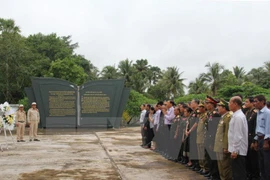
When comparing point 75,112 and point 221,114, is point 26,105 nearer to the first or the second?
point 75,112

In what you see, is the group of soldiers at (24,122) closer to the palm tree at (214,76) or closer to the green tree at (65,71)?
the green tree at (65,71)

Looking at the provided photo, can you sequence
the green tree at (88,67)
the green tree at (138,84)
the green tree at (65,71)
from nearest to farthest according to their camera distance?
the green tree at (65,71)
the green tree at (88,67)
the green tree at (138,84)

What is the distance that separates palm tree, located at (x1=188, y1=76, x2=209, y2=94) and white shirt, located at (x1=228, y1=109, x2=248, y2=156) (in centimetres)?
2942

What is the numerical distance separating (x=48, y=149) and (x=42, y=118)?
757 centimetres

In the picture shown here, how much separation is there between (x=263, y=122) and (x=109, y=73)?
105 feet

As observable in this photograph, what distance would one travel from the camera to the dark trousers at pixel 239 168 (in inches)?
166

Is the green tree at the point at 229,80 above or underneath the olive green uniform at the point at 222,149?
above

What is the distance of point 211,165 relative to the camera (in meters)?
5.54

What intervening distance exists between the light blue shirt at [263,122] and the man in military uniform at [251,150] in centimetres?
39

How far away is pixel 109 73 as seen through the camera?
3650 centimetres

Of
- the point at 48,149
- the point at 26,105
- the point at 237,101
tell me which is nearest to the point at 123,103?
the point at 26,105

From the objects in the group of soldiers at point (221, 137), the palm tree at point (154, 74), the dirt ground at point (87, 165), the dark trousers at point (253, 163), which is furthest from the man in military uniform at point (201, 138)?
the palm tree at point (154, 74)

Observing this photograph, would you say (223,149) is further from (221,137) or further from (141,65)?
(141,65)

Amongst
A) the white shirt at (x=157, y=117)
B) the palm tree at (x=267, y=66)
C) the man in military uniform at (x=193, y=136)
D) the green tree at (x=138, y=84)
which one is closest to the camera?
the man in military uniform at (x=193, y=136)
